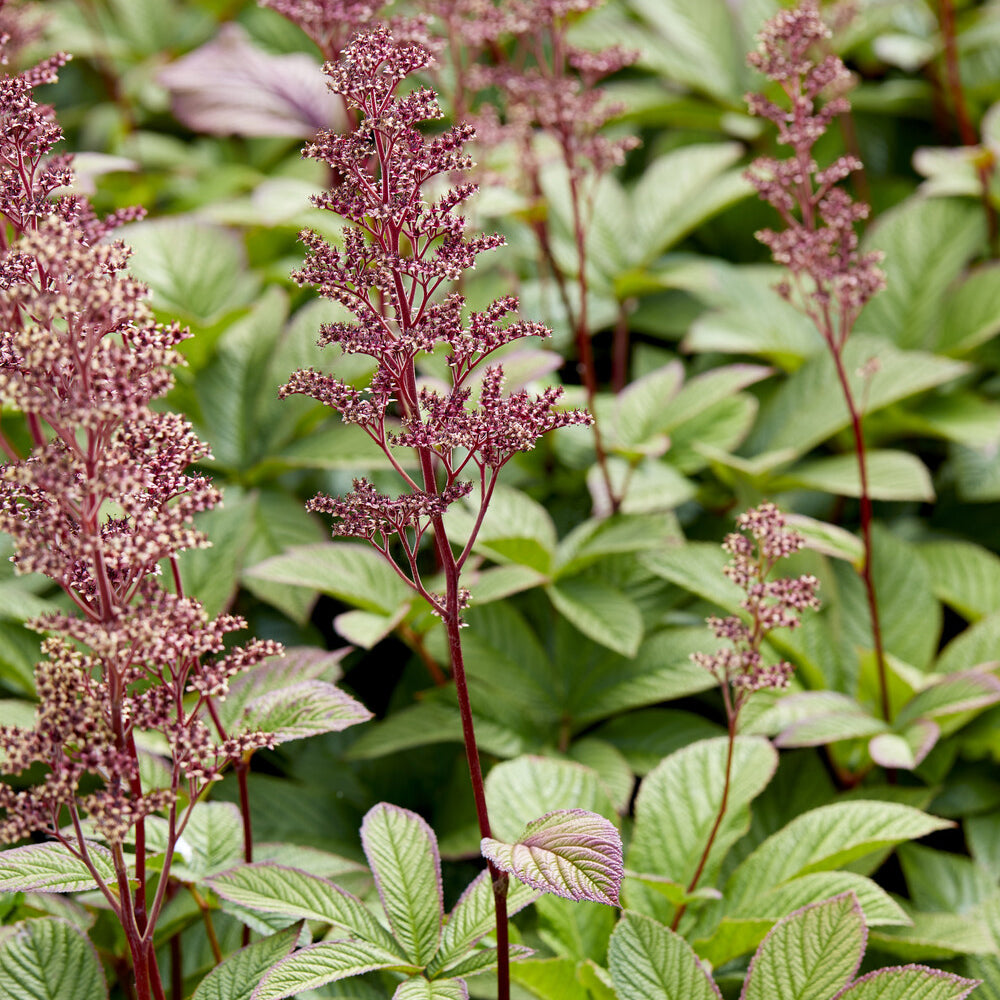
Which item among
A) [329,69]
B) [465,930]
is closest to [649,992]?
[465,930]

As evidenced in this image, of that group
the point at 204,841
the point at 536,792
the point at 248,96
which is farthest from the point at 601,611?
the point at 248,96

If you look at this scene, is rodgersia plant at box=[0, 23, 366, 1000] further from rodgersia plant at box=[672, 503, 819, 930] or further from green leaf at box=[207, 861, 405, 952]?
rodgersia plant at box=[672, 503, 819, 930]

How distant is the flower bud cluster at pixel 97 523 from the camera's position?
2.93 ft

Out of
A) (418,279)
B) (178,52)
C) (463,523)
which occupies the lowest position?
(463,523)

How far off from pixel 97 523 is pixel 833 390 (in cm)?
151

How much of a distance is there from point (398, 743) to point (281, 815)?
21cm

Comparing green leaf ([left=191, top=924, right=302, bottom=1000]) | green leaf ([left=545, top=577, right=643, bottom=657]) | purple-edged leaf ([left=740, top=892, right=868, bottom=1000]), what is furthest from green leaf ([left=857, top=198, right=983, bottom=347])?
green leaf ([left=191, top=924, right=302, bottom=1000])

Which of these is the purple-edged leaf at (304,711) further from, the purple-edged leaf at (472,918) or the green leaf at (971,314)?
the green leaf at (971,314)

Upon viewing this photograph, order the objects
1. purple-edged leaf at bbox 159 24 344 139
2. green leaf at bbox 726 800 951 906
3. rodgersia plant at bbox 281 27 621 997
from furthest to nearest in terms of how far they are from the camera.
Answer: purple-edged leaf at bbox 159 24 344 139, green leaf at bbox 726 800 951 906, rodgersia plant at bbox 281 27 621 997

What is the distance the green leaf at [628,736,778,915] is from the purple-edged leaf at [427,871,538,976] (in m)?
0.29

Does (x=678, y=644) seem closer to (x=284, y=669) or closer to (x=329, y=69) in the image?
(x=284, y=669)

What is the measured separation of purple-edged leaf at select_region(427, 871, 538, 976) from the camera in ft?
3.95

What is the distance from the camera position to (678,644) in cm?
176

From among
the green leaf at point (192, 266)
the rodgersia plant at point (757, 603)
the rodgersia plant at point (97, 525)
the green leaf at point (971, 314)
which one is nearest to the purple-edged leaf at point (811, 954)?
the rodgersia plant at point (757, 603)
